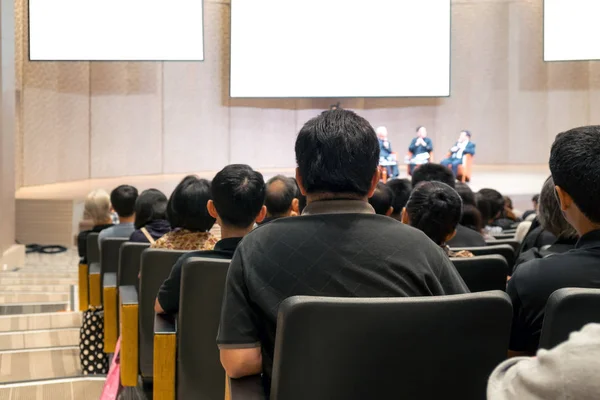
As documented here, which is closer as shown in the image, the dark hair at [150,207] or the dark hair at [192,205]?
the dark hair at [192,205]

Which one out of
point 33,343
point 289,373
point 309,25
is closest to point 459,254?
point 289,373

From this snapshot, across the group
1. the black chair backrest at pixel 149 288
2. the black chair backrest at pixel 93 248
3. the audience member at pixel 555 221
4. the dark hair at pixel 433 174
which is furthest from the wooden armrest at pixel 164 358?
the dark hair at pixel 433 174

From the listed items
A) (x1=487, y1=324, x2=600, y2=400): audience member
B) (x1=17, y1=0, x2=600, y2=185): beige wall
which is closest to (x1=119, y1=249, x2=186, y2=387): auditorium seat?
(x1=487, y1=324, x2=600, y2=400): audience member

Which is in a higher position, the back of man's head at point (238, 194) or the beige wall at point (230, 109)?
the beige wall at point (230, 109)

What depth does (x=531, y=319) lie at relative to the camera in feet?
5.49

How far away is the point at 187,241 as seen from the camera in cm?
284

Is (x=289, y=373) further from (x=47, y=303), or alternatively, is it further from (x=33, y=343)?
(x=47, y=303)

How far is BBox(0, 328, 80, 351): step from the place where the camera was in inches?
154

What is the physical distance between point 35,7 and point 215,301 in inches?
353

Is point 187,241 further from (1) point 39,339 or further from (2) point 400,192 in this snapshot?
(1) point 39,339

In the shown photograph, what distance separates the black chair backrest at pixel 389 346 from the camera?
125 centimetres

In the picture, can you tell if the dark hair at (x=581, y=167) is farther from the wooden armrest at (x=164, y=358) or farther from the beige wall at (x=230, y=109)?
the beige wall at (x=230, y=109)

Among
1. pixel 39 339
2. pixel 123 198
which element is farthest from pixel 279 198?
pixel 39 339

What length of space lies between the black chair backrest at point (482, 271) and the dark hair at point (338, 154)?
2.06 ft
